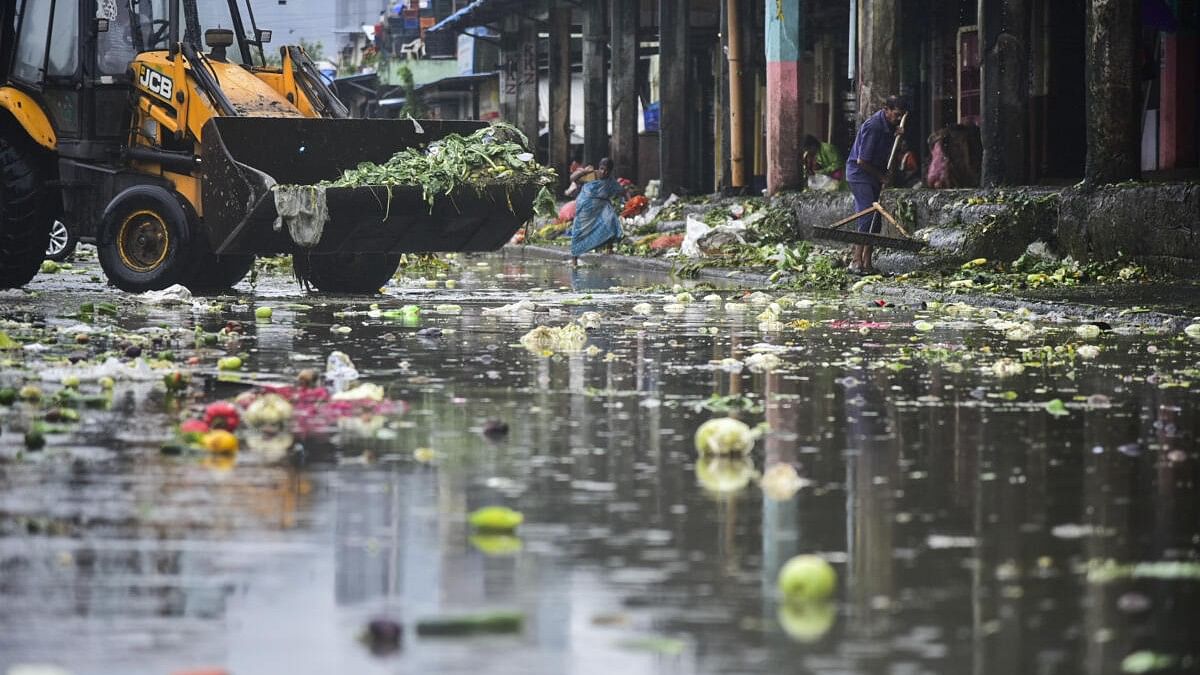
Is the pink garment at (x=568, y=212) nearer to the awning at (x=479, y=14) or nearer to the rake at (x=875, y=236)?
the awning at (x=479, y=14)

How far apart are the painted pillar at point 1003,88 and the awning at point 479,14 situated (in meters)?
19.0

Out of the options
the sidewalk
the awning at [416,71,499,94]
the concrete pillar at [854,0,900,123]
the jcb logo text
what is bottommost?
the sidewalk

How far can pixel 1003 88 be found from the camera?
19.0m

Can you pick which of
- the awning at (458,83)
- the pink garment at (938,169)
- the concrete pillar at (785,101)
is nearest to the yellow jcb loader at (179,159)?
the concrete pillar at (785,101)

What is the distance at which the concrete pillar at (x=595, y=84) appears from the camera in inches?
1324

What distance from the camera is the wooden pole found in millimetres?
26609

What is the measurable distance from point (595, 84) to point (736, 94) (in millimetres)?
A: 7400

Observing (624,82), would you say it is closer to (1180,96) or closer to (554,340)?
(1180,96)

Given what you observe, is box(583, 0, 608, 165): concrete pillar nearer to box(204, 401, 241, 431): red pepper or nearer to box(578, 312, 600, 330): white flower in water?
box(578, 312, 600, 330): white flower in water

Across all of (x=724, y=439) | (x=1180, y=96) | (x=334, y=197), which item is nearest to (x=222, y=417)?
(x=724, y=439)

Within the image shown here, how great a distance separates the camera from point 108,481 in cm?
526

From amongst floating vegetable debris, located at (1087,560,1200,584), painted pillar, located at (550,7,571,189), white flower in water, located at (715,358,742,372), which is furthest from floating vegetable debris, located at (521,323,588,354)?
painted pillar, located at (550,7,571,189)

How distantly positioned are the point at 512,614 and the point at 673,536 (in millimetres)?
954

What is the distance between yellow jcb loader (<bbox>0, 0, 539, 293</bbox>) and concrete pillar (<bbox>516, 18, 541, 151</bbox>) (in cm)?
2378
